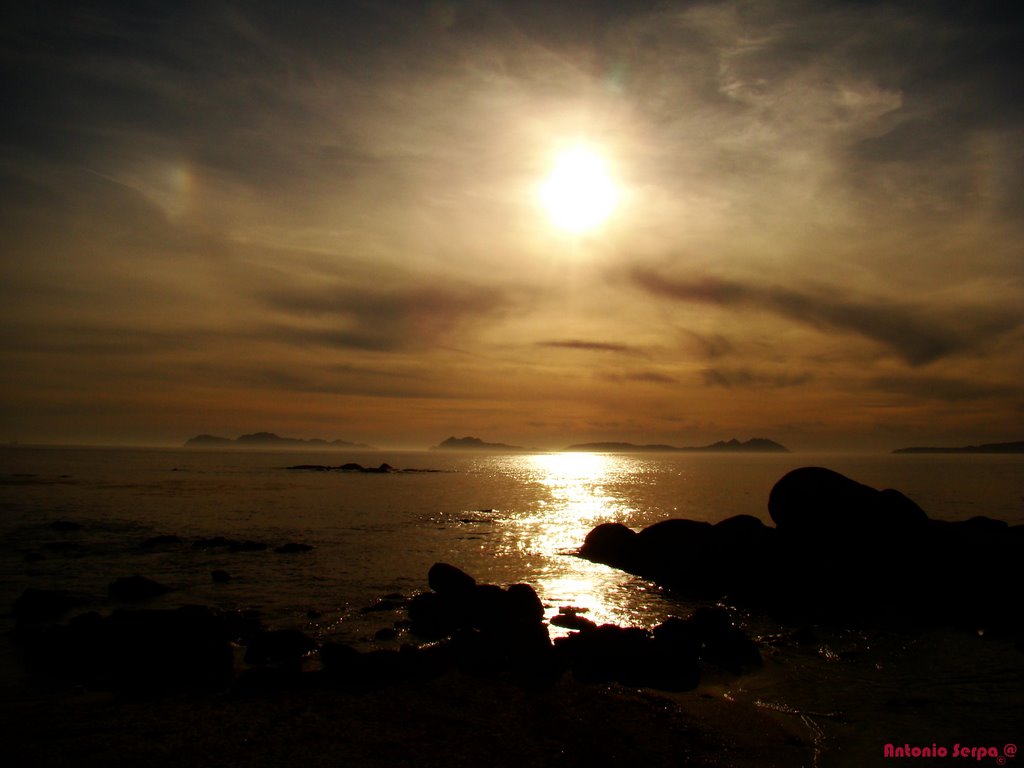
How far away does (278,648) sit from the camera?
15594 millimetres

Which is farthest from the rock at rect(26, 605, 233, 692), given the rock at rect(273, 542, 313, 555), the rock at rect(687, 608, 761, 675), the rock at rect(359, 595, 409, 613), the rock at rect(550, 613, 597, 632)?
the rock at rect(273, 542, 313, 555)

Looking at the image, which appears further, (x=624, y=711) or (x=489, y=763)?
(x=624, y=711)

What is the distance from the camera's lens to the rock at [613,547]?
3222 centimetres

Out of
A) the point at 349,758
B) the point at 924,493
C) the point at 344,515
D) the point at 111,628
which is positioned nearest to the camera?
the point at 349,758

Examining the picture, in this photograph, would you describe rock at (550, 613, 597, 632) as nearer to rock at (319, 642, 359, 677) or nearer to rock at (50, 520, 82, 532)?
rock at (319, 642, 359, 677)

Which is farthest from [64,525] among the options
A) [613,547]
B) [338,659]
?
[338,659]

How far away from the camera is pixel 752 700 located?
13.7 meters

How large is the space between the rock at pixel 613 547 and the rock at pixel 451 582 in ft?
44.1

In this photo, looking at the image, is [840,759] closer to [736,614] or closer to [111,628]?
[736,614]

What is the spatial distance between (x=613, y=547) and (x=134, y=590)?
22.7 m

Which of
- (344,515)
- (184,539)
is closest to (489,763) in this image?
(184,539)

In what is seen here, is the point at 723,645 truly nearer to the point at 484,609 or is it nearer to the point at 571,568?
the point at 484,609

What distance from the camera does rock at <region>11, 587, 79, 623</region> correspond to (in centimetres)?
1916

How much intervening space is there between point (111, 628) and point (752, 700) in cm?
1541
